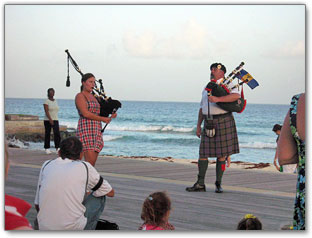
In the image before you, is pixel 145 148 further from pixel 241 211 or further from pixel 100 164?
pixel 241 211

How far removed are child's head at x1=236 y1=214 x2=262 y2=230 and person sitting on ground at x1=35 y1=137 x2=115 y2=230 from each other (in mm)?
846

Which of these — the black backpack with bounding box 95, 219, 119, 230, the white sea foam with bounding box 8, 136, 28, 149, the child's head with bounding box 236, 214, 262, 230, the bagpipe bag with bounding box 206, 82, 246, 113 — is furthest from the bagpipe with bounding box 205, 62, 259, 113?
the white sea foam with bounding box 8, 136, 28, 149

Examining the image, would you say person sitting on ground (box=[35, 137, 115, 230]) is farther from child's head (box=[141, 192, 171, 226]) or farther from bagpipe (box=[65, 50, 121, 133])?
bagpipe (box=[65, 50, 121, 133])

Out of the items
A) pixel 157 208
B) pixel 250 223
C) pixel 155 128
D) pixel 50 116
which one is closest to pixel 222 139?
pixel 250 223

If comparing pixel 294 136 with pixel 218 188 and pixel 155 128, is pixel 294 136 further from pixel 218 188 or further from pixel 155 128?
pixel 155 128

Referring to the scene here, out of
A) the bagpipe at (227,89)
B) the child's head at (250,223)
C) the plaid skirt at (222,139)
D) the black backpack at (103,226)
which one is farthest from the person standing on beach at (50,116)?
the child's head at (250,223)

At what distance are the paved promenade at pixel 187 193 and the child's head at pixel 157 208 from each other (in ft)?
2.88

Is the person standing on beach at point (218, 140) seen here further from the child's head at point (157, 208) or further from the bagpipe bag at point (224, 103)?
the child's head at point (157, 208)

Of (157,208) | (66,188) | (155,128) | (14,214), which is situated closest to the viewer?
(14,214)

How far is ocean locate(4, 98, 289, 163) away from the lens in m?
17.6

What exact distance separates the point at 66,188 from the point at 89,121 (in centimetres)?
178

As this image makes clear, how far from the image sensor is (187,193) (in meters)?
5.38

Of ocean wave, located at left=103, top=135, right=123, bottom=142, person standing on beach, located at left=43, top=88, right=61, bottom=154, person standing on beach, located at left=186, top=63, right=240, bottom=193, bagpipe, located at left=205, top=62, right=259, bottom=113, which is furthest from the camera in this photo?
ocean wave, located at left=103, top=135, right=123, bottom=142

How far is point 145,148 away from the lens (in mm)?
18375
